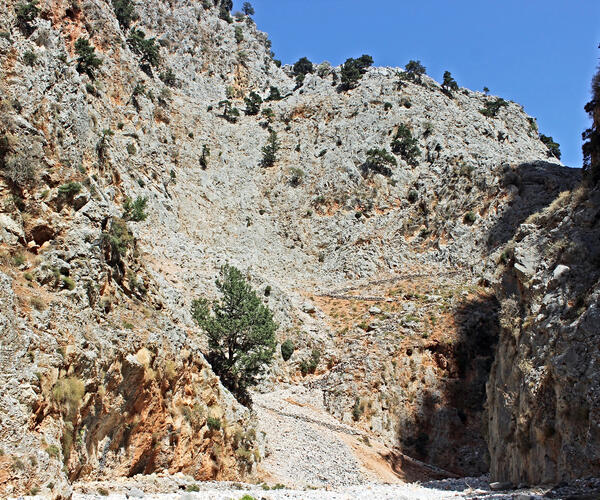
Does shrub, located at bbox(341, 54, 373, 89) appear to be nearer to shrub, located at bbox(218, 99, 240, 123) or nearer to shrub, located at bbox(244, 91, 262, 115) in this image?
shrub, located at bbox(244, 91, 262, 115)

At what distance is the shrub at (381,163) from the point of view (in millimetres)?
67375

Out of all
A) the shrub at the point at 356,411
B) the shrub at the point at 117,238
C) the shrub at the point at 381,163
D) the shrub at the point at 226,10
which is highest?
the shrub at the point at 226,10

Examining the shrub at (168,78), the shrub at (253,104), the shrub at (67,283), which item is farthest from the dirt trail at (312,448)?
the shrub at (168,78)

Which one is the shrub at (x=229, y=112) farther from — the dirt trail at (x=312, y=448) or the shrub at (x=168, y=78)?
the dirt trail at (x=312, y=448)

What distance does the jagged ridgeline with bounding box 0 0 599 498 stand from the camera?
52.9ft

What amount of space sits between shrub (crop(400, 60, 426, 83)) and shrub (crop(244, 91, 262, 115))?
24.0 m

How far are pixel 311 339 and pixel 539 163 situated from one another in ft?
120

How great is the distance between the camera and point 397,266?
188ft

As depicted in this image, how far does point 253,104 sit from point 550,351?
7448 centimetres

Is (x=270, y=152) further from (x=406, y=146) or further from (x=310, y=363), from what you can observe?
(x=310, y=363)

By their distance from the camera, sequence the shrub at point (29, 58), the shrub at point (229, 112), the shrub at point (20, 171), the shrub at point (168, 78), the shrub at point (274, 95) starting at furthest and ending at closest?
the shrub at point (274, 95), the shrub at point (229, 112), the shrub at point (168, 78), the shrub at point (29, 58), the shrub at point (20, 171)

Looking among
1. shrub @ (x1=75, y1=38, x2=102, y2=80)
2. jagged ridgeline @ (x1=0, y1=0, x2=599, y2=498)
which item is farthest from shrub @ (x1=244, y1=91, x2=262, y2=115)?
shrub @ (x1=75, y1=38, x2=102, y2=80)

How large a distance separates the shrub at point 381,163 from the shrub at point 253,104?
2580 centimetres

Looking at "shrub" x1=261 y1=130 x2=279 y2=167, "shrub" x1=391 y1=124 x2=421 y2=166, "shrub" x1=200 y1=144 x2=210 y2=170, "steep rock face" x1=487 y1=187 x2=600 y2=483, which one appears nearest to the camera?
"steep rock face" x1=487 y1=187 x2=600 y2=483
